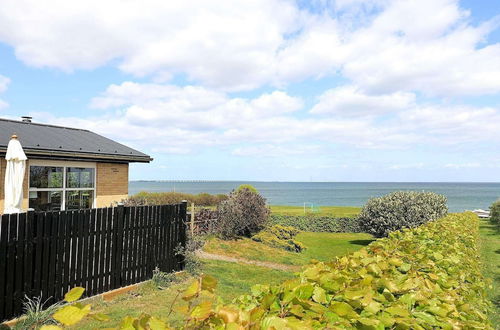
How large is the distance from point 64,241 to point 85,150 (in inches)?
270

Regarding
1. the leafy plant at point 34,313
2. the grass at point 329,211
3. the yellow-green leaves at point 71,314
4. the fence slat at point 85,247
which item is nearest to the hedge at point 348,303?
the yellow-green leaves at point 71,314

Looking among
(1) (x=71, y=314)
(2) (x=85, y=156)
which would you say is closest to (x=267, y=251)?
(2) (x=85, y=156)

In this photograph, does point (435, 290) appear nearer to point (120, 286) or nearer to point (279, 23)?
point (120, 286)

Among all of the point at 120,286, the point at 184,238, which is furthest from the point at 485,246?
the point at 120,286

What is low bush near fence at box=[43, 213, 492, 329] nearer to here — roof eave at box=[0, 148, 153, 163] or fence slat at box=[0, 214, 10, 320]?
fence slat at box=[0, 214, 10, 320]

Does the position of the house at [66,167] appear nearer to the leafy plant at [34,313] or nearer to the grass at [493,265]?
the leafy plant at [34,313]

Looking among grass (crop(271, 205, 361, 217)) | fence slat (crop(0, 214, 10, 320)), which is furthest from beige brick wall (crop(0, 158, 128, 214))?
grass (crop(271, 205, 361, 217))

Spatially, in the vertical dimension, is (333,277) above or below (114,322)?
above

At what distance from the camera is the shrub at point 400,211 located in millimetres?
16375

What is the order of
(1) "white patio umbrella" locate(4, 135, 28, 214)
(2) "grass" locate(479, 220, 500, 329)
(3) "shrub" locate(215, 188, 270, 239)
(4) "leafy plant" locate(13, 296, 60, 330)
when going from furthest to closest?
(3) "shrub" locate(215, 188, 270, 239) → (1) "white patio umbrella" locate(4, 135, 28, 214) → (2) "grass" locate(479, 220, 500, 329) → (4) "leafy plant" locate(13, 296, 60, 330)

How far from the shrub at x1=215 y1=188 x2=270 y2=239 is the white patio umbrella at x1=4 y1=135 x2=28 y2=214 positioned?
26.9ft

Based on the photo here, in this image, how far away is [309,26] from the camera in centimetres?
1097

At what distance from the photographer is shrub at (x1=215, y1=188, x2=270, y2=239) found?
50.8 feet

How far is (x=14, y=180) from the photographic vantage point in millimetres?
8617
